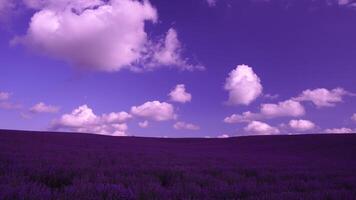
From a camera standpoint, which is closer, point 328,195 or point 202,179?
point 328,195

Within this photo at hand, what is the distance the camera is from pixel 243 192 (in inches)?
223

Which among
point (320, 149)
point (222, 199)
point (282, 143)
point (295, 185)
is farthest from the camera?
point (282, 143)

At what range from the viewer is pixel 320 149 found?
79.5 feet

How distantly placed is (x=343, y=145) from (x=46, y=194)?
2495 cm

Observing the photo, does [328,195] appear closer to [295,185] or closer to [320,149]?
[295,185]

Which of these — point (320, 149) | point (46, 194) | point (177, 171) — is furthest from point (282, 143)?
point (46, 194)

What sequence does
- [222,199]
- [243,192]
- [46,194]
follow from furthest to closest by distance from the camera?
[243,192] → [222,199] → [46,194]

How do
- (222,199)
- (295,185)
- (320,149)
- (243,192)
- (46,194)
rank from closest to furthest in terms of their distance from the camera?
(46,194)
(222,199)
(243,192)
(295,185)
(320,149)

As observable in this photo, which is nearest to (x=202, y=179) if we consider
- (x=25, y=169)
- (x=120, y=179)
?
(x=120, y=179)

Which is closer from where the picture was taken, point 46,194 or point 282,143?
point 46,194

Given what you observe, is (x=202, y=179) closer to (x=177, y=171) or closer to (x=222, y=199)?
(x=177, y=171)

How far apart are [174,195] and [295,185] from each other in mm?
2771

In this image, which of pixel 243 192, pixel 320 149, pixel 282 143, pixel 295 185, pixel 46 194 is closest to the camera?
pixel 46 194

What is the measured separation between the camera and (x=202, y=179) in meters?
6.80
